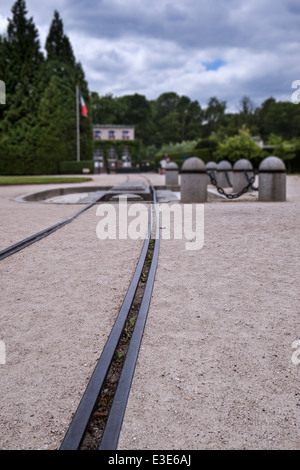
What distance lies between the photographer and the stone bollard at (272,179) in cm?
1003

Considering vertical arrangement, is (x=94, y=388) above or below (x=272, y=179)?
below

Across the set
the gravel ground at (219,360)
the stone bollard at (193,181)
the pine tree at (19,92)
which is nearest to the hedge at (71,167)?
the pine tree at (19,92)

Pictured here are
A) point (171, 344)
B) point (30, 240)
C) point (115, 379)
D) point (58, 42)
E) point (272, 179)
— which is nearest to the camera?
point (115, 379)

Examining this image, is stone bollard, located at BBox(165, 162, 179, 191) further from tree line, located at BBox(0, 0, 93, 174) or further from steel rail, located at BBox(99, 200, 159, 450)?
tree line, located at BBox(0, 0, 93, 174)

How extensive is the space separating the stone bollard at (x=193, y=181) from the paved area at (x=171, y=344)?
535 centimetres

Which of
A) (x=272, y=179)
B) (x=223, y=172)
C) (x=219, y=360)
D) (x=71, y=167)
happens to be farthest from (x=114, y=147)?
(x=219, y=360)

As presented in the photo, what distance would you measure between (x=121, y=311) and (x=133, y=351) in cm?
60

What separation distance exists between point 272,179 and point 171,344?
858cm

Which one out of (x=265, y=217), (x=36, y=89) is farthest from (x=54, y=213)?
(x=36, y=89)

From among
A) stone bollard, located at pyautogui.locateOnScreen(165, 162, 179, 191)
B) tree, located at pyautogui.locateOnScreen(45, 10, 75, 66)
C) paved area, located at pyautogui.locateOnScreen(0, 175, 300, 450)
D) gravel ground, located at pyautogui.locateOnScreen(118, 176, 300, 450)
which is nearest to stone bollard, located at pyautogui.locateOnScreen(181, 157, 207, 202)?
paved area, located at pyautogui.locateOnScreen(0, 175, 300, 450)

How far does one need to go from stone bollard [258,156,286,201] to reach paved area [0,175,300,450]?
5.61 metres

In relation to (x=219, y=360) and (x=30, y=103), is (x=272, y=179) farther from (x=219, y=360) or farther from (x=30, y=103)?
(x=30, y=103)

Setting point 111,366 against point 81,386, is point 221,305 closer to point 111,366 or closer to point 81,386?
point 111,366

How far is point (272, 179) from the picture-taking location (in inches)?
399
